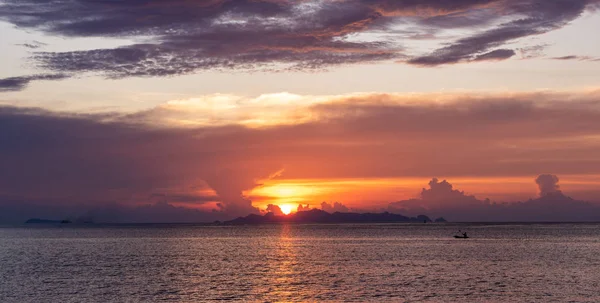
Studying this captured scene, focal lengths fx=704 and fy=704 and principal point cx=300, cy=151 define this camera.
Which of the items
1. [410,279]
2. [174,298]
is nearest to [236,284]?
[174,298]

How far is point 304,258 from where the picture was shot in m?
132

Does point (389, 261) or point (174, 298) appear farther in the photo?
point (389, 261)

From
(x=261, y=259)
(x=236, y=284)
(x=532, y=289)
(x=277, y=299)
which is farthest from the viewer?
(x=261, y=259)

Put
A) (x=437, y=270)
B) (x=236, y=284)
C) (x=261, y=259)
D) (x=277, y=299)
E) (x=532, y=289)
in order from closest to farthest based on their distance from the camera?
(x=277, y=299), (x=532, y=289), (x=236, y=284), (x=437, y=270), (x=261, y=259)

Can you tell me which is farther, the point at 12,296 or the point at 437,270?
the point at 437,270

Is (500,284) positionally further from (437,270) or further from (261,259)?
(261,259)

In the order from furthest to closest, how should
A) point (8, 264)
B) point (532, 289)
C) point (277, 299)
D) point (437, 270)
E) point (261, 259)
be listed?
point (261, 259)
point (8, 264)
point (437, 270)
point (532, 289)
point (277, 299)

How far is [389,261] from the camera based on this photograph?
120125 mm

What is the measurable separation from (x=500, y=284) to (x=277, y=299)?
97.1ft

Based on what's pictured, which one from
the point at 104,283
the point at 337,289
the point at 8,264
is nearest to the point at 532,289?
the point at 337,289

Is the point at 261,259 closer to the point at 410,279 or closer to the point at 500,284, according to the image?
the point at 410,279

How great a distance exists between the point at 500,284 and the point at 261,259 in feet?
182

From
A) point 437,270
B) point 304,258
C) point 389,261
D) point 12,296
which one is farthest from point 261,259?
point 12,296

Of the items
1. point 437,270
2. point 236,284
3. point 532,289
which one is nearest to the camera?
point 532,289
